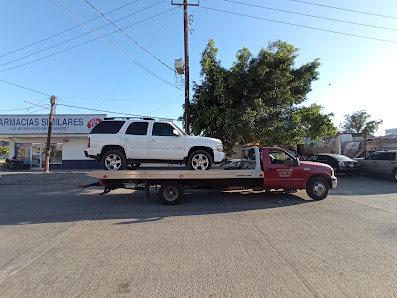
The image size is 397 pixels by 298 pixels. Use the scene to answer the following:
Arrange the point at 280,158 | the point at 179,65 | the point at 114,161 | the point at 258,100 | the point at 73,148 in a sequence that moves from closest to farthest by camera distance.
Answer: the point at 114,161 < the point at 280,158 < the point at 179,65 < the point at 258,100 < the point at 73,148

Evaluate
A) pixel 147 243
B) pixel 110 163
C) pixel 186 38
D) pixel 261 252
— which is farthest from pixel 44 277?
pixel 186 38

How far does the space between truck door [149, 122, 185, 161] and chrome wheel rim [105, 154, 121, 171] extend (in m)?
1.06

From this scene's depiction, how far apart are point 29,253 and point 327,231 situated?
592 cm

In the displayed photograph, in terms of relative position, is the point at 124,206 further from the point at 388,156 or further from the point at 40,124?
the point at 40,124

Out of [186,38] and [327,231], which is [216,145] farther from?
[186,38]

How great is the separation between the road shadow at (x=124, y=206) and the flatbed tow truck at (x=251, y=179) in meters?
0.52

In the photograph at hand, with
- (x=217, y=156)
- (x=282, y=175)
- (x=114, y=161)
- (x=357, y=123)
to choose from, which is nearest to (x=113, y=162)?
(x=114, y=161)

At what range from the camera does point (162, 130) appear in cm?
789

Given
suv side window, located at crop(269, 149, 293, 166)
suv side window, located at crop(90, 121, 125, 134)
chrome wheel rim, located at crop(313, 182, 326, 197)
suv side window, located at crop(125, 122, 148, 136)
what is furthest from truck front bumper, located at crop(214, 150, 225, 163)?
chrome wheel rim, located at crop(313, 182, 326, 197)

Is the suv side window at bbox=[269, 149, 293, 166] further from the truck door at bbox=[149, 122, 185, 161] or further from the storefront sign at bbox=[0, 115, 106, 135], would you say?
the storefront sign at bbox=[0, 115, 106, 135]

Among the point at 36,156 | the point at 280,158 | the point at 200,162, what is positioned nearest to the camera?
the point at 200,162

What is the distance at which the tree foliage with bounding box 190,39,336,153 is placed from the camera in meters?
13.3

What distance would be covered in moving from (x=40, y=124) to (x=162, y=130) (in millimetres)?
18931

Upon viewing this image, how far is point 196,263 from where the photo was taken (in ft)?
12.8
